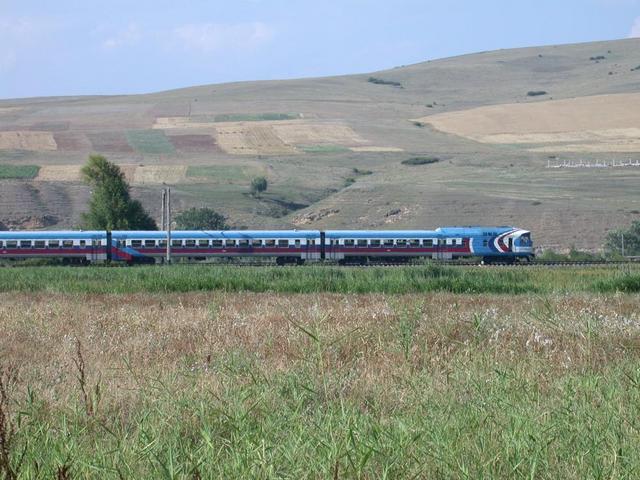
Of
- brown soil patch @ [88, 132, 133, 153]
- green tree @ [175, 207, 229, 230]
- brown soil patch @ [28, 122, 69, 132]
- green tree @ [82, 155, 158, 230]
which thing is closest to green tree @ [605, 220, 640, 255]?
green tree @ [175, 207, 229, 230]

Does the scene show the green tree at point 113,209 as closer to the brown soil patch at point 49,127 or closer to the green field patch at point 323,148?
the green field patch at point 323,148

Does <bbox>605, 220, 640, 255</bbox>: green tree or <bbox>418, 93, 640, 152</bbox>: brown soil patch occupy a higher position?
<bbox>418, 93, 640, 152</bbox>: brown soil patch

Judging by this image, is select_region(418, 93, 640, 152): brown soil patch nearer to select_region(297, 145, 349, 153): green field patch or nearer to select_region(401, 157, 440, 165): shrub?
select_region(401, 157, 440, 165): shrub

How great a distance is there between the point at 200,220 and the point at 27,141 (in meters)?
42.2

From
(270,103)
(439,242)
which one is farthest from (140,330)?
(270,103)

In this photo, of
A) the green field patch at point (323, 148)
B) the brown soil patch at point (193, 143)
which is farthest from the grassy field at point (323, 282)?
the green field patch at point (323, 148)

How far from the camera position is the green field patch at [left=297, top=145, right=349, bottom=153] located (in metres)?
→ 103

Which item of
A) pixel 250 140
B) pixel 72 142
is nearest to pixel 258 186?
pixel 250 140

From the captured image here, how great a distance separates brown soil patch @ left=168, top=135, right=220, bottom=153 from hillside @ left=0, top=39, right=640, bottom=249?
0.22 meters

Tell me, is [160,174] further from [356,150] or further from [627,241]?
[627,241]

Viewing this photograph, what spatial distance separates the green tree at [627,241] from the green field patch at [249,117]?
65293 mm

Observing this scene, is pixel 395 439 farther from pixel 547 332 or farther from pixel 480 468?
pixel 547 332

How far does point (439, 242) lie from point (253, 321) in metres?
37.8

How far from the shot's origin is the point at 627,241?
63.6 m
